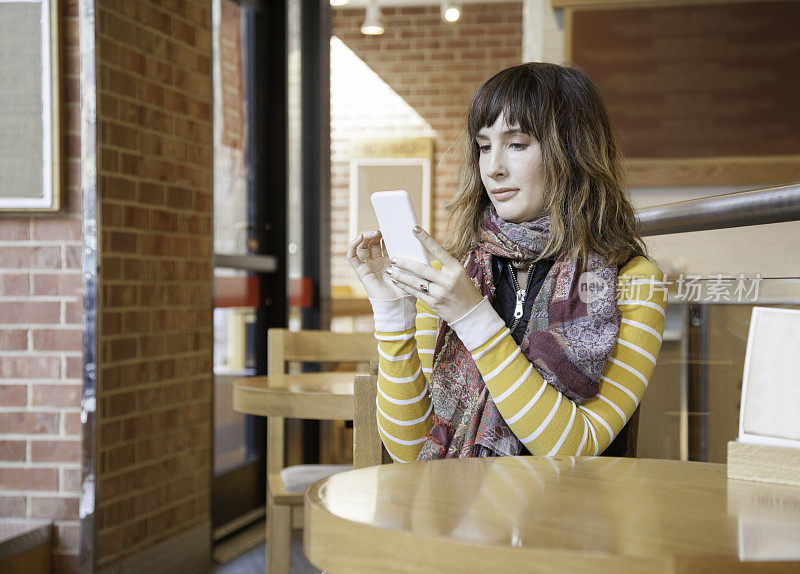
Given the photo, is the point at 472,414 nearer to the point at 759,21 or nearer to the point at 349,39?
the point at 759,21

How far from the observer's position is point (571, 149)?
5.03ft

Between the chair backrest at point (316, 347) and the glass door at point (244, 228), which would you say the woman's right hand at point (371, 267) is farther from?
the glass door at point (244, 228)

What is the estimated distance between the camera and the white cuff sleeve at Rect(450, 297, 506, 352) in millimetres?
1307

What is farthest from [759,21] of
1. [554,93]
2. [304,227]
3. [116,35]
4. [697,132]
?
[554,93]

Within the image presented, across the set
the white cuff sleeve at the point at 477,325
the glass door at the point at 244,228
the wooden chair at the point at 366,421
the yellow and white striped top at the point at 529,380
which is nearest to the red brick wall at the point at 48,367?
the glass door at the point at 244,228

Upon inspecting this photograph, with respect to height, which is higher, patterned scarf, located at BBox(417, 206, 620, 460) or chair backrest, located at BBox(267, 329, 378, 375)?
patterned scarf, located at BBox(417, 206, 620, 460)

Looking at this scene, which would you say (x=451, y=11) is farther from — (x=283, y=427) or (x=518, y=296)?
(x=518, y=296)

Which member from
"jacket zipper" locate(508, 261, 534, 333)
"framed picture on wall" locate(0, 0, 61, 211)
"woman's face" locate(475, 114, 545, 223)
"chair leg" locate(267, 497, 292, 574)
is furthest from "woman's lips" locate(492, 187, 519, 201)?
"framed picture on wall" locate(0, 0, 61, 211)

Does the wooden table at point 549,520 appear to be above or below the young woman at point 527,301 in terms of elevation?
below

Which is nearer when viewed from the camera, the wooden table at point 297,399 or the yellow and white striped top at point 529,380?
the yellow and white striped top at point 529,380

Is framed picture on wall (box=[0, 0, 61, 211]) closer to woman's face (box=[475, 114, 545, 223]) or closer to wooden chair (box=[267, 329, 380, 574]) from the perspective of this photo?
wooden chair (box=[267, 329, 380, 574])

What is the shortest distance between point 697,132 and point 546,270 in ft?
14.4

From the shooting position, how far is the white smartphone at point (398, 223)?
1.26m

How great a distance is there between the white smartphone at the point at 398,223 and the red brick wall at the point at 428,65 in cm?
600
